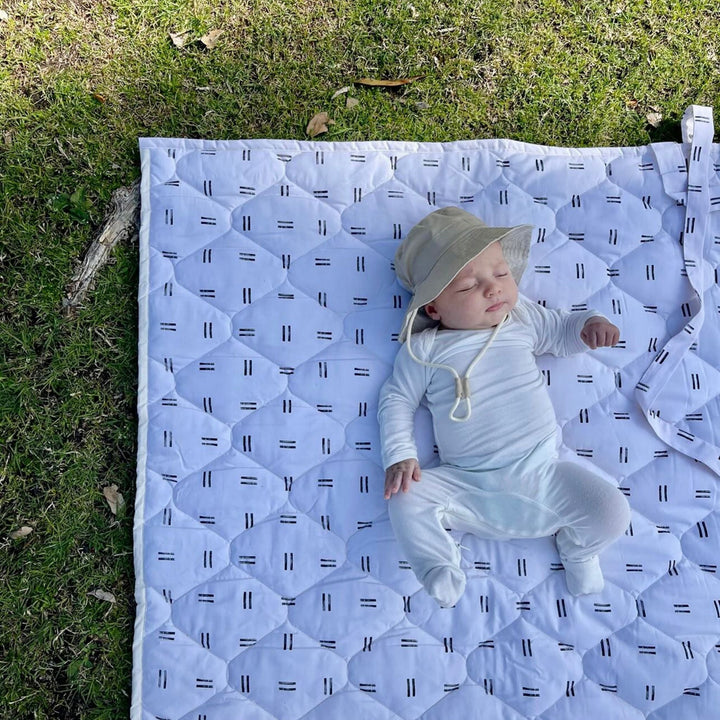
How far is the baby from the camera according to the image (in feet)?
4.87

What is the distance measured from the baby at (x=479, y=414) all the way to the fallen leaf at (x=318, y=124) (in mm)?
417

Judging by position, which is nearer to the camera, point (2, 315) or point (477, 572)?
point (477, 572)

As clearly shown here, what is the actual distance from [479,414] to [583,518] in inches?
11.9

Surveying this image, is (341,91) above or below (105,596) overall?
above

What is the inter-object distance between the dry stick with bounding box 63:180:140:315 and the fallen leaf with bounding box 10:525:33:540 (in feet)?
1.66

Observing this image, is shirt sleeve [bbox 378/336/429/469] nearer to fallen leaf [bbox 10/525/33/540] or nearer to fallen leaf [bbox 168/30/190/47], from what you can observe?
fallen leaf [bbox 10/525/33/540]

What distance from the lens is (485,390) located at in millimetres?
1573

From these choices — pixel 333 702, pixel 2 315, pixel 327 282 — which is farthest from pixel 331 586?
pixel 2 315

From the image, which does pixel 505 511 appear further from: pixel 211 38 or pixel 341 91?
pixel 211 38

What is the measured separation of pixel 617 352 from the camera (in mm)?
1677

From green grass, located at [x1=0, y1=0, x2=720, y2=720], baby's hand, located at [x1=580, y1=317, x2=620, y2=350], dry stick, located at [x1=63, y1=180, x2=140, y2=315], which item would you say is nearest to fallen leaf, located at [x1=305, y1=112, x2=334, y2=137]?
green grass, located at [x1=0, y1=0, x2=720, y2=720]

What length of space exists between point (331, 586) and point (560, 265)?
91 centimetres

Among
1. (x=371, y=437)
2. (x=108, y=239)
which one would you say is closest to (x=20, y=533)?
(x=108, y=239)

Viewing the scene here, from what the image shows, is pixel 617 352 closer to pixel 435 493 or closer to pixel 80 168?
pixel 435 493
